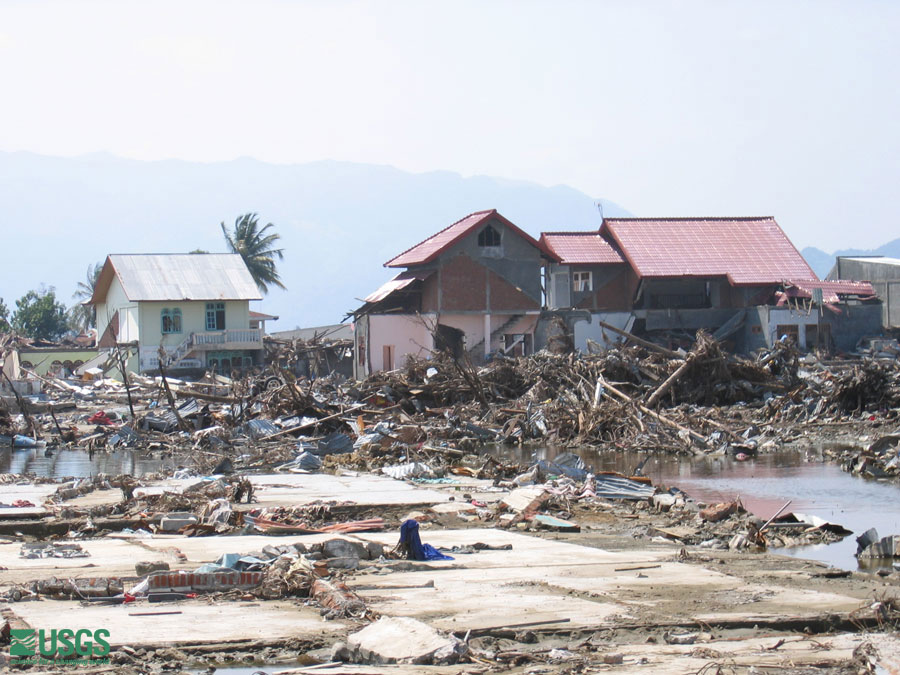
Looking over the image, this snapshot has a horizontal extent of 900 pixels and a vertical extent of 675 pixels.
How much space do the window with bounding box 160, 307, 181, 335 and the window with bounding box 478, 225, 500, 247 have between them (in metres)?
15.6

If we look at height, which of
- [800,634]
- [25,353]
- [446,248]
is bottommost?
[800,634]

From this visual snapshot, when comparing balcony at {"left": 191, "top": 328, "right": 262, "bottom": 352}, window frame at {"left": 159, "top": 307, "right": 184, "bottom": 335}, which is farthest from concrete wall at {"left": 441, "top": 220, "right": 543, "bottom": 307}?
window frame at {"left": 159, "top": 307, "right": 184, "bottom": 335}

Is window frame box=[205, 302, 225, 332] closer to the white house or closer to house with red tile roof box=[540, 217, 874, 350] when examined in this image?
the white house

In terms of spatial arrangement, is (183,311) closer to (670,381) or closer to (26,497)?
(670,381)

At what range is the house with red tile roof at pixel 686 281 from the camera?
43.6 metres

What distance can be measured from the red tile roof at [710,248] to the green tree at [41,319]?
37.0 metres

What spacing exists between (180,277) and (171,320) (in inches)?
96.2

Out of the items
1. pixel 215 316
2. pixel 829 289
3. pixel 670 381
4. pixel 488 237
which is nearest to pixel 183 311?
pixel 215 316

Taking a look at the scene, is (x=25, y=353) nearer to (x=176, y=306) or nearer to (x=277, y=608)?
(x=176, y=306)

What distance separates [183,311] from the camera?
50938mm

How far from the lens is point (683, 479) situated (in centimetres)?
1995

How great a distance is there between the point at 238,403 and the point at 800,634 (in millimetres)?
22532

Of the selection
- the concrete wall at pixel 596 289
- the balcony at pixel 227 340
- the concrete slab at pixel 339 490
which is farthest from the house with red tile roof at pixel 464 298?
the concrete slab at pixel 339 490

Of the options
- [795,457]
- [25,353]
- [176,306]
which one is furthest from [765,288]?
[25,353]
